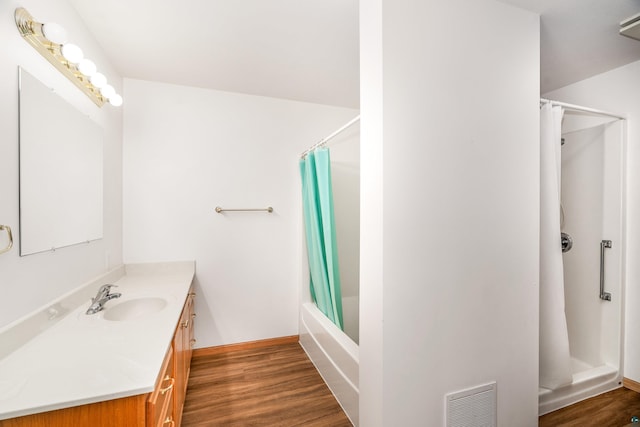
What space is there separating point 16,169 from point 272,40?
1.51 m

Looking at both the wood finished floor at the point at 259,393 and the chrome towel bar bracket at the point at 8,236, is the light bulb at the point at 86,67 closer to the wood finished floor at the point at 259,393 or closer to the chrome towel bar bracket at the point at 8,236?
the chrome towel bar bracket at the point at 8,236

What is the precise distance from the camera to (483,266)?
1.37m

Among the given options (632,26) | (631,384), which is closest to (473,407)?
(631,384)

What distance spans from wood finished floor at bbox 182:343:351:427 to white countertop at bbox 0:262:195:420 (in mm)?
864

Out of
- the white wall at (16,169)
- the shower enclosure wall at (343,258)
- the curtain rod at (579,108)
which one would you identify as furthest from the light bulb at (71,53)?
the curtain rod at (579,108)

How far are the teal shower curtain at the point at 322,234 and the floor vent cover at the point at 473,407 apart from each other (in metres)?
0.93

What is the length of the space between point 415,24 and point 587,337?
278cm

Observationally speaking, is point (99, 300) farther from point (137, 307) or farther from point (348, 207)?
point (348, 207)

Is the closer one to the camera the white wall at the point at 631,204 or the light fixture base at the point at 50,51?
the light fixture base at the point at 50,51

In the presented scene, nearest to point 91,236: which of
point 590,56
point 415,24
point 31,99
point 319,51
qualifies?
point 31,99

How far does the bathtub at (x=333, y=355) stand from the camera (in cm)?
164

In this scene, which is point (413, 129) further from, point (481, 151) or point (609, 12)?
point (609, 12)

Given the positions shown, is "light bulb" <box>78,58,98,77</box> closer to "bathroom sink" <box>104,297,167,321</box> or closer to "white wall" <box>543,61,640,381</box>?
"bathroom sink" <box>104,297,167,321</box>

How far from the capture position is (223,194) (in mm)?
2547
